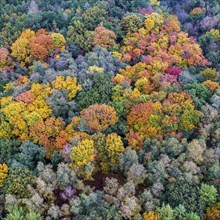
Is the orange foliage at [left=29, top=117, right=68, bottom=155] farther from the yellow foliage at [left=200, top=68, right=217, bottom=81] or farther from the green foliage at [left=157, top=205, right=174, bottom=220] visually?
the yellow foliage at [left=200, top=68, right=217, bottom=81]

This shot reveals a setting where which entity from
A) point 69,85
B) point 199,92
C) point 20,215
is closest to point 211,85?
point 199,92

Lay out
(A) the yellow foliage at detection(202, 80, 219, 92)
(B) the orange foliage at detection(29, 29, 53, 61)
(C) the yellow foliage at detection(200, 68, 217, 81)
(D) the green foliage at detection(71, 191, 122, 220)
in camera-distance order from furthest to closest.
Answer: (B) the orange foliage at detection(29, 29, 53, 61) → (C) the yellow foliage at detection(200, 68, 217, 81) → (A) the yellow foliage at detection(202, 80, 219, 92) → (D) the green foliage at detection(71, 191, 122, 220)

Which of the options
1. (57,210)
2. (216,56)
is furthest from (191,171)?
(216,56)

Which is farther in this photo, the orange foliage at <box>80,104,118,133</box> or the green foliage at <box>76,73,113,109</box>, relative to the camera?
the green foliage at <box>76,73,113,109</box>

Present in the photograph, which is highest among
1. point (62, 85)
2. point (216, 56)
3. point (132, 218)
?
point (216, 56)

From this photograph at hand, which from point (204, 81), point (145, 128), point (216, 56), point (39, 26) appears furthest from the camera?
point (39, 26)

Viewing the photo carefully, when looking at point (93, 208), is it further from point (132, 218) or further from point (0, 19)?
point (0, 19)

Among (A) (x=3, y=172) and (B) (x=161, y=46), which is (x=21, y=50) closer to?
(B) (x=161, y=46)

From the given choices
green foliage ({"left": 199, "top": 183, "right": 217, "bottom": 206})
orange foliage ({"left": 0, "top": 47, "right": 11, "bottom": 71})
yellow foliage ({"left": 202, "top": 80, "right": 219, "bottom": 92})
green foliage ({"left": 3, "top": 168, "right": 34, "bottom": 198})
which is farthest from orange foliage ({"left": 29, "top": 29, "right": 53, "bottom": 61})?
green foliage ({"left": 199, "top": 183, "right": 217, "bottom": 206})

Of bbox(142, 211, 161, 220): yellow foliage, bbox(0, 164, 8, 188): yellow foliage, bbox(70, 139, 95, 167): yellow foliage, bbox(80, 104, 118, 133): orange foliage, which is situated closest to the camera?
bbox(142, 211, 161, 220): yellow foliage
